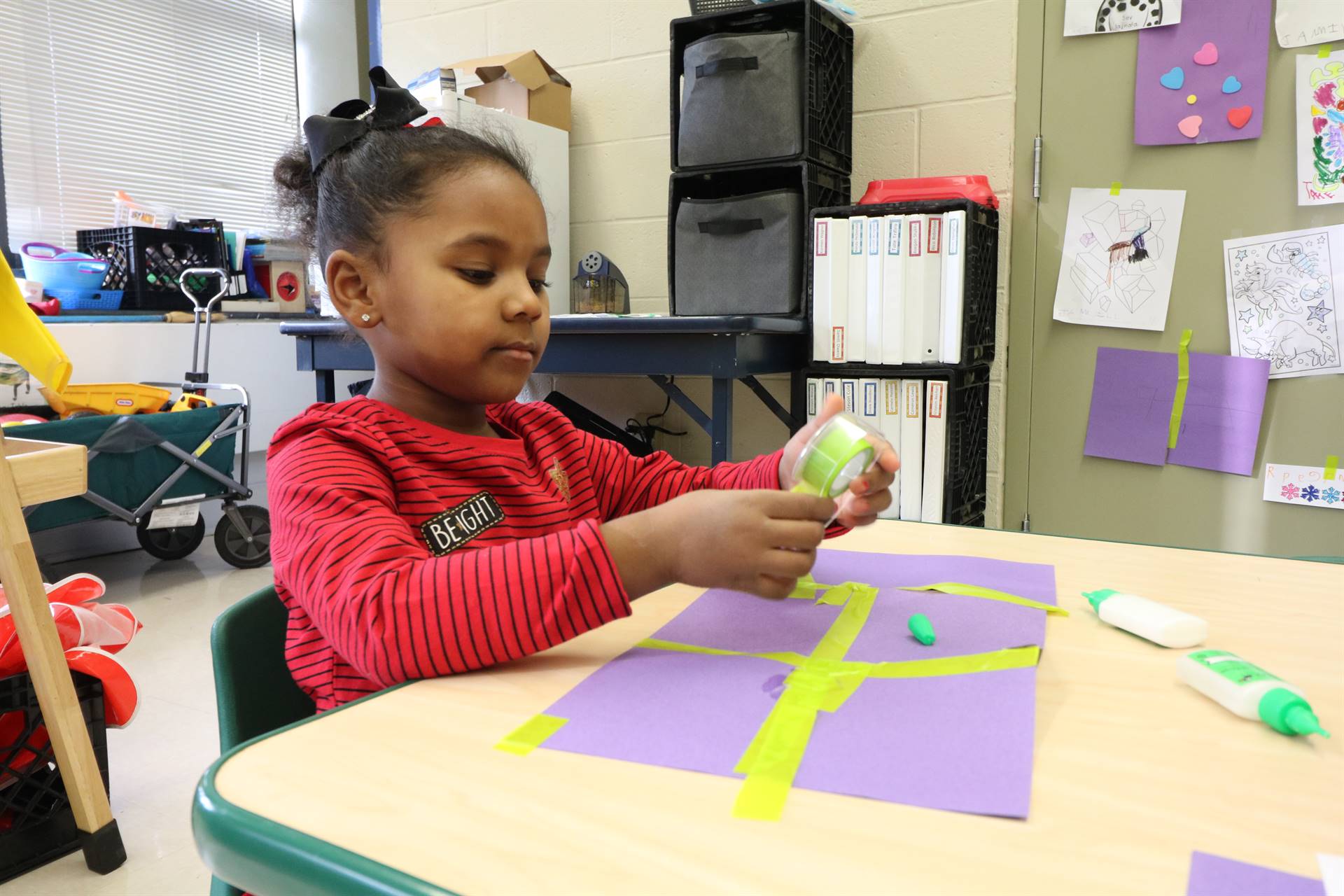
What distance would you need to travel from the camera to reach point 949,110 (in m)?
2.20

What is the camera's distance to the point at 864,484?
67 centimetres

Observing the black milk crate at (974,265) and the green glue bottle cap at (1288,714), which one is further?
the black milk crate at (974,265)

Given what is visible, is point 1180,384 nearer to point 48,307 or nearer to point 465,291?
point 465,291

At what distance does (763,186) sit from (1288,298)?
1.13 meters

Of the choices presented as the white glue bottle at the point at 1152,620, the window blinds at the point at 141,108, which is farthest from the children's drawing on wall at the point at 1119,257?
the window blinds at the point at 141,108

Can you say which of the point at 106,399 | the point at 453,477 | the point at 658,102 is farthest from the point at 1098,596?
the point at 106,399

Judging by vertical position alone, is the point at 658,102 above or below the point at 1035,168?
above

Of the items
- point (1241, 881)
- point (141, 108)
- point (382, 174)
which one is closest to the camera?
point (1241, 881)

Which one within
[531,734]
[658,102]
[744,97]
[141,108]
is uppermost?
[141,108]

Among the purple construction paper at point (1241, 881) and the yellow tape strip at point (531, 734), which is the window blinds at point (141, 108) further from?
the purple construction paper at point (1241, 881)

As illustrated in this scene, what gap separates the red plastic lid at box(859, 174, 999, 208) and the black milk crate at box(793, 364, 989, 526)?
362 millimetres

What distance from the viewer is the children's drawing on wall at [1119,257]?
79.7 inches

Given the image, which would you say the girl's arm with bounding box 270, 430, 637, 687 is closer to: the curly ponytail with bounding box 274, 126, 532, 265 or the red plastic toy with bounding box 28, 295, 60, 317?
the curly ponytail with bounding box 274, 126, 532, 265

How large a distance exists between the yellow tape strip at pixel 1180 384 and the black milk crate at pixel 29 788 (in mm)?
2129
